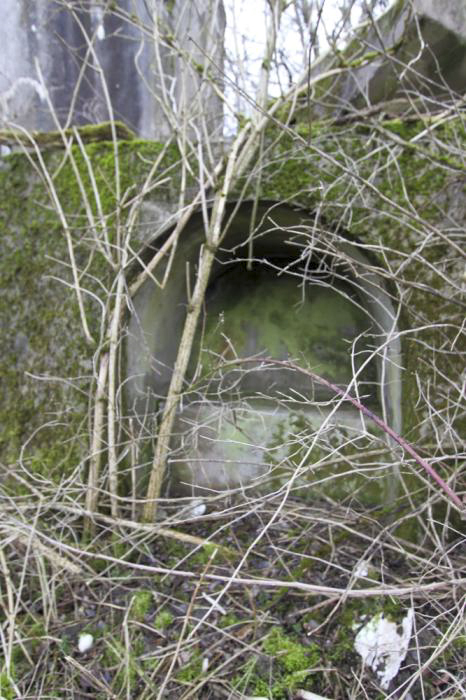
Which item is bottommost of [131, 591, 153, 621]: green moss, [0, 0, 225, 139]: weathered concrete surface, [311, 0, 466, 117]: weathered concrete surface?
[131, 591, 153, 621]: green moss

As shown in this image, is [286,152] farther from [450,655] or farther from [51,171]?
[450,655]

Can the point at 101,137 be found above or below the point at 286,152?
above

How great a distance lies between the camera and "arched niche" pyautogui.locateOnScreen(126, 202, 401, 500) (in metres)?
2.85

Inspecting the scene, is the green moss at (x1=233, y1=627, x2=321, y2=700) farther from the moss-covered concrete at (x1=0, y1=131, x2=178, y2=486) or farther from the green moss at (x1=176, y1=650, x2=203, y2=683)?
the moss-covered concrete at (x1=0, y1=131, x2=178, y2=486)

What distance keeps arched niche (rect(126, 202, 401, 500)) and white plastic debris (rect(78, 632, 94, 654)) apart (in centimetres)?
86

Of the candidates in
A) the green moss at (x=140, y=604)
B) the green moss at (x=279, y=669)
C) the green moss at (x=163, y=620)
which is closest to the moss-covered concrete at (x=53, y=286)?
the green moss at (x=140, y=604)

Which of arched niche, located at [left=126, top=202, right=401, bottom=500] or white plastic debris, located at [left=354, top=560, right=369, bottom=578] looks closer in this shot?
white plastic debris, located at [left=354, top=560, right=369, bottom=578]

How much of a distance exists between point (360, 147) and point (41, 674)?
2792 mm

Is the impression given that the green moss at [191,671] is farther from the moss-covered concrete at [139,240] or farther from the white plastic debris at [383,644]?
the moss-covered concrete at [139,240]

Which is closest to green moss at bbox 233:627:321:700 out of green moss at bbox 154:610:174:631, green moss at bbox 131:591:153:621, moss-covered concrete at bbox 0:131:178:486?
green moss at bbox 154:610:174:631

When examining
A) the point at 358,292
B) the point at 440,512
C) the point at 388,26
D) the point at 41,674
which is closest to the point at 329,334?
the point at 358,292

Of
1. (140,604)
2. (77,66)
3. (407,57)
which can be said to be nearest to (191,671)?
(140,604)

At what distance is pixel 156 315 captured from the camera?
10.3ft

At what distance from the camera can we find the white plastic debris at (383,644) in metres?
2.11
